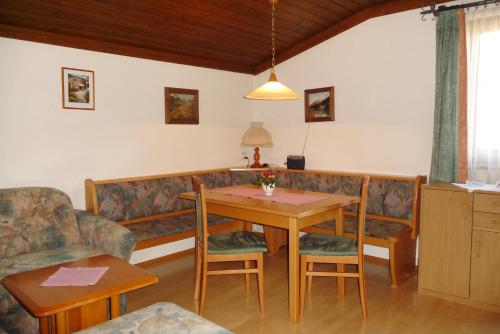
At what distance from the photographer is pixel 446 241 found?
3.21 metres

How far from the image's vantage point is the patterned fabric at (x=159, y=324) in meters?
1.72

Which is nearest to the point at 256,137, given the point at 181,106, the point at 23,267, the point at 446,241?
the point at 181,106

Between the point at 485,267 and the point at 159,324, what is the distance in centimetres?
249

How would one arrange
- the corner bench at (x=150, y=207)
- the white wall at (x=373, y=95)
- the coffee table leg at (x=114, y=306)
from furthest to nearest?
the white wall at (x=373, y=95) < the corner bench at (x=150, y=207) < the coffee table leg at (x=114, y=306)

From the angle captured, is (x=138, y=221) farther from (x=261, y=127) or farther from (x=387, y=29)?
(x=387, y=29)

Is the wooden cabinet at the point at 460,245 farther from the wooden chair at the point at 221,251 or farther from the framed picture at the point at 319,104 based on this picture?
the framed picture at the point at 319,104

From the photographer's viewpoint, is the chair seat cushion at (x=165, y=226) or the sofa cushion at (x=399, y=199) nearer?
the chair seat cushion at (x=165, y=226)

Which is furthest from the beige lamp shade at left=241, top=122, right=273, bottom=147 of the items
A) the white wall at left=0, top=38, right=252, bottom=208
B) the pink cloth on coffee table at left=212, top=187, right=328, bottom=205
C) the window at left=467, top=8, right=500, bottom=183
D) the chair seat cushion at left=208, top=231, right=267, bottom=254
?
the window at left=467, top=8, right=500, bottom=183

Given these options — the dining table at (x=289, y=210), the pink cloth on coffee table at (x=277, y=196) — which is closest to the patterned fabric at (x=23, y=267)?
the dining table at (x=289, y=210)

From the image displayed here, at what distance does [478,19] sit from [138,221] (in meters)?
3.59

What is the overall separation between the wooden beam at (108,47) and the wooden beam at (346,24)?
483 millimetres

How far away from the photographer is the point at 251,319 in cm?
289

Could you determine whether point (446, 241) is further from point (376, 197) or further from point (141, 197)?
point (141, 197)

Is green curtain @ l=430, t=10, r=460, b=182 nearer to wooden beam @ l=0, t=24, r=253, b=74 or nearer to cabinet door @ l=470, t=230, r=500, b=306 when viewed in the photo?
cabinet door @ l=470, t=230, r=500, b=306
